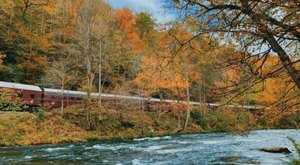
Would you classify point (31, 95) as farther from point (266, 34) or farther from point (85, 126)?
point (266, 34)

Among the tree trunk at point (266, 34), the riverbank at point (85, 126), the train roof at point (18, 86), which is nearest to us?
the tree trunk at point (266, 34)

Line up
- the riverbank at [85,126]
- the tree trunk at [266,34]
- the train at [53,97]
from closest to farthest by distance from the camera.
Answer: the tree trunk at [266,34]
the riverbank at [85,126]
the train at [53,97]

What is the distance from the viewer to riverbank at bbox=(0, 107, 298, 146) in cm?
2098

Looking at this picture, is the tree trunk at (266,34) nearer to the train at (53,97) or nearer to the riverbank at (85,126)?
the riverbank at (85,126)

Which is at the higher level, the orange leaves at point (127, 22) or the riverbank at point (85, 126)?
the orange leaves at point (127, 22)

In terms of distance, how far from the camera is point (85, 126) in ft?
82.3

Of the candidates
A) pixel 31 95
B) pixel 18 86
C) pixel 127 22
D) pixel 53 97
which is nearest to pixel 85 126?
pixel 53 97

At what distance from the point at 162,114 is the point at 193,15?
29.2 m

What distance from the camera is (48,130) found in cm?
2248

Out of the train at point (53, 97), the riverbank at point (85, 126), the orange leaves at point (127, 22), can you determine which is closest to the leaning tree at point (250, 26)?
the riverbank at point (85, 126)

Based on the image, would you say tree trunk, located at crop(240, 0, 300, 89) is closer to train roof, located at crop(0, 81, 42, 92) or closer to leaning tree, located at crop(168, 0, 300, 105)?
leaning tree, located at crop(168, 0, 300, 105)

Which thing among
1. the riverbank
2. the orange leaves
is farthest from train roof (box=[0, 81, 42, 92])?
the orange leaves

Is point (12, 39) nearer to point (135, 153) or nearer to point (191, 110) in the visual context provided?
point (191, 110)

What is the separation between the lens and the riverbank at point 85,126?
21.0 m
